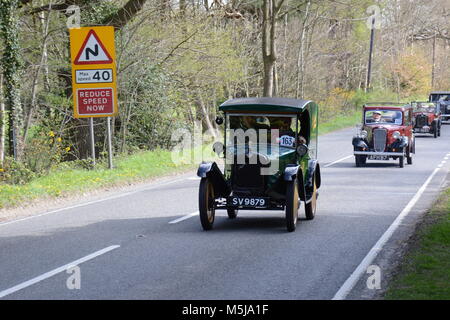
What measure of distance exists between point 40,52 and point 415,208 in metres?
12.5

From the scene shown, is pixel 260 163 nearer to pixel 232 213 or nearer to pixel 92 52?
pixel 232 213

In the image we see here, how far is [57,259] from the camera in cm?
956

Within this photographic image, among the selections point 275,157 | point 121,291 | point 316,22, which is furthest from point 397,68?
point 121,291

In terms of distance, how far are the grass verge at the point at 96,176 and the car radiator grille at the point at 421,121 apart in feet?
53.7

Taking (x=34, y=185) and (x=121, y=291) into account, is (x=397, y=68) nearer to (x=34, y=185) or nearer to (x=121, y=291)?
(x=34, y=185)

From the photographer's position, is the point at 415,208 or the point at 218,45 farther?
the point at 218,45

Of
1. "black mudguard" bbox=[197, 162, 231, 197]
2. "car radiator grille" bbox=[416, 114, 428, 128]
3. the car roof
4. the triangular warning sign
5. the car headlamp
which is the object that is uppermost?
the triangular warning sign

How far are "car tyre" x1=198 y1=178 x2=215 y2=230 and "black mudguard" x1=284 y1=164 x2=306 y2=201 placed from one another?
127cm

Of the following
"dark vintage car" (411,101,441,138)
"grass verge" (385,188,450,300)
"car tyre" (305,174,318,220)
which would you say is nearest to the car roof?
"car tyre" (305,174,318,220)

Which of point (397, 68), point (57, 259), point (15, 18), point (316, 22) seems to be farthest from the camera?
point (397, 68)

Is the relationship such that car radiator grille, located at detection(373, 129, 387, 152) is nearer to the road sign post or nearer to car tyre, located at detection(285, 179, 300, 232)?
the road sign post

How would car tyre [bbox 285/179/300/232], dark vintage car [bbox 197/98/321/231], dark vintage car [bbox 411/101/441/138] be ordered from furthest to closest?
dark vintage car [bbox 411/101/441/138] → dark vintage car [bbox 197/98/321/231] → car tyre [bbox 285/179/300/232]

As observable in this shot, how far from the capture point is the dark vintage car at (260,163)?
11719 mm

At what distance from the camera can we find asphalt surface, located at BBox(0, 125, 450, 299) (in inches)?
313
